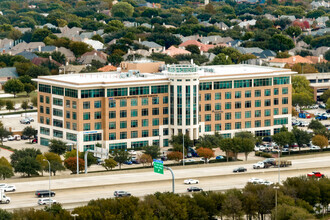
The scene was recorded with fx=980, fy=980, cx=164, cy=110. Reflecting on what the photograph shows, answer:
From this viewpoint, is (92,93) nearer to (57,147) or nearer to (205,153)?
(57,147)

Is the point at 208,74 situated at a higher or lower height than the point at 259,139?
higher

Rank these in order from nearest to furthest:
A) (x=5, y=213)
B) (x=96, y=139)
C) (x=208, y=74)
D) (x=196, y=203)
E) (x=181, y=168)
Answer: (x=5, y=213) → (x=196, y=203) → (x=181, y=168) → (x=96, y=139) → (x=208, y=74)

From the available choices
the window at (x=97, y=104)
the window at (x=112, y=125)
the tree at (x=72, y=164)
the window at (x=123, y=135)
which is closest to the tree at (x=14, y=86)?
the window at (x=97, y=104)

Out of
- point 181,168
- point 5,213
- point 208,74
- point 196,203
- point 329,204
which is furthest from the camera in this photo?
point 208,74

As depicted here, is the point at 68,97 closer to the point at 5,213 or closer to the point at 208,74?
the point at 208,74

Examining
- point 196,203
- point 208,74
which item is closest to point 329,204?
point 196,203

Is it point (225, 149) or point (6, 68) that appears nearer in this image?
point (225, 149)

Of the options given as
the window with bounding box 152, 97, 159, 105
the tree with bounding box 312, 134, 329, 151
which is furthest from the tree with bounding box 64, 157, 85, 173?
the tree with bounding box 312, 134, 329, 151
